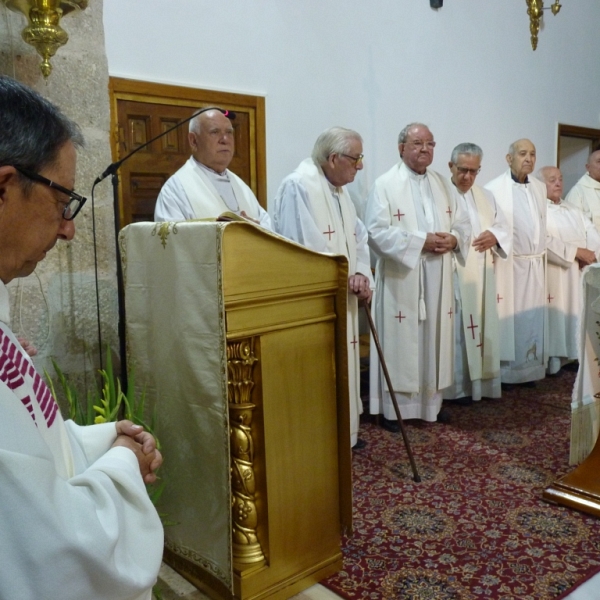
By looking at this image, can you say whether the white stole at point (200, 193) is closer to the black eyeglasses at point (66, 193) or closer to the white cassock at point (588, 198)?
the black eyeglasses at point (66, 193)

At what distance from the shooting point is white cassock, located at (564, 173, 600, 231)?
20.7 feet

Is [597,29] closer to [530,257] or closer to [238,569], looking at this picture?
[530,257]

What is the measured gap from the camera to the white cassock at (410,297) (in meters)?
4.31

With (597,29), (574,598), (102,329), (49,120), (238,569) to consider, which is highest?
(597,29)

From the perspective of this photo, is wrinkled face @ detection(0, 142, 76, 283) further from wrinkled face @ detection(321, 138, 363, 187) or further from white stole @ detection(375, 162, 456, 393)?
white stole @ detection(375, 162, 456, 393)

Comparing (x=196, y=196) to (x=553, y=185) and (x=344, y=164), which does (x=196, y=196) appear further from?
(x=553, y=185)

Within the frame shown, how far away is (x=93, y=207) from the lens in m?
2.80

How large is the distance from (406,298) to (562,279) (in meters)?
2.20

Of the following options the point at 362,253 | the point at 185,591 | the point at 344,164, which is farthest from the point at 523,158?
the point at 185,591

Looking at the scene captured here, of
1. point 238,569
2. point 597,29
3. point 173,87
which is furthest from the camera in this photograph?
point 597,29

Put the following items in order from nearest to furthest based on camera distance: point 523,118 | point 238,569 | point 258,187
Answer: point 238,569, point 258,187, point 523,118

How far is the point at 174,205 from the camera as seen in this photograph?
3.23 metres

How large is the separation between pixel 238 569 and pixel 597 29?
298 inches

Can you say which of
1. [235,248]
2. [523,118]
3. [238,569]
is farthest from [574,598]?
[523,118]
